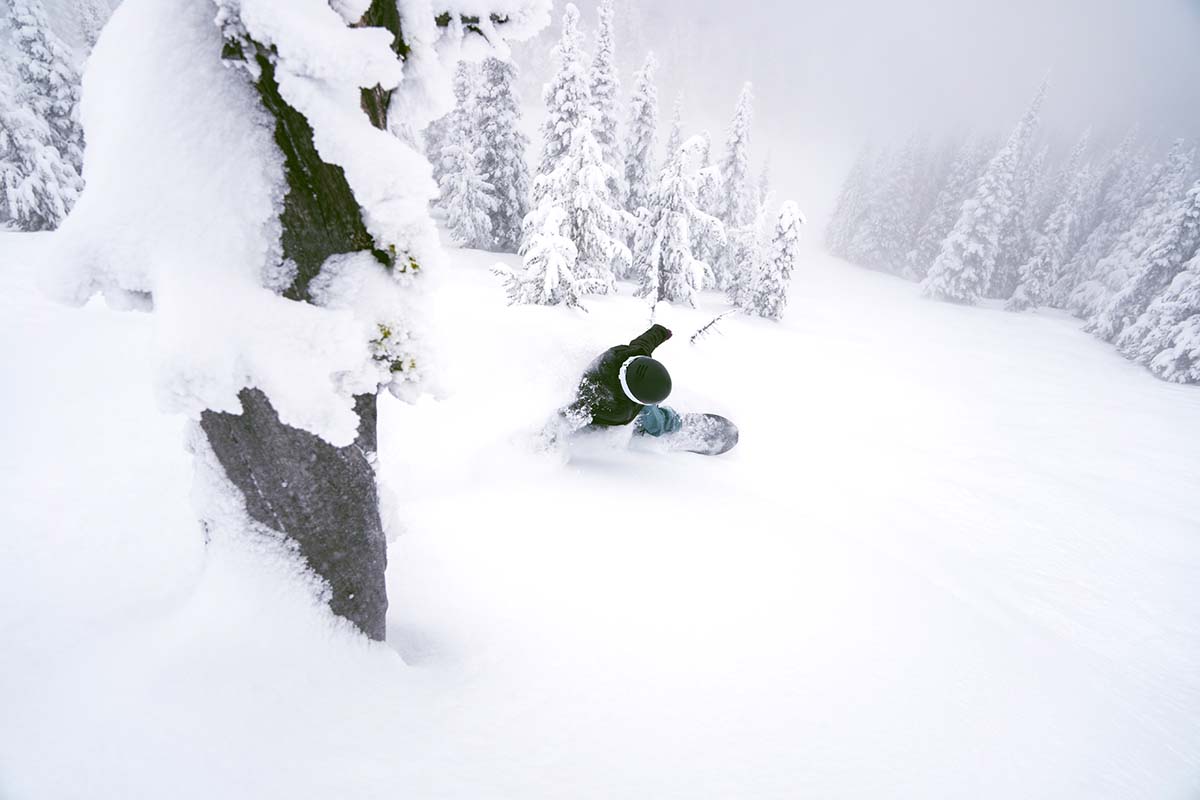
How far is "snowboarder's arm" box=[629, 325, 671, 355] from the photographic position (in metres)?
5.33

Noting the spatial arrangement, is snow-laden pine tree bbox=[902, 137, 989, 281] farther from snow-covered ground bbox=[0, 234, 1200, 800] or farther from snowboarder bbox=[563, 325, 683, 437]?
snowboarder bbox=[563, 325, 683, 437]

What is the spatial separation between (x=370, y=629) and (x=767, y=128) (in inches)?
4548

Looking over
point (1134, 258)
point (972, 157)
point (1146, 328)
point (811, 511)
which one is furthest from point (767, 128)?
point (811, 511)

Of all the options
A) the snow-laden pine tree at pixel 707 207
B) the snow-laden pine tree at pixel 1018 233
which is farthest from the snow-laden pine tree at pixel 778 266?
the snow-laden pine tree at pixel 1018 233

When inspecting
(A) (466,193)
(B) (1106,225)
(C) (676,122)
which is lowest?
(B) (1106,225)

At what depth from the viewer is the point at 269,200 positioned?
1.52m

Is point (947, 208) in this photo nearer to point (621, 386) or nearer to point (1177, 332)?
point (1177, 332)

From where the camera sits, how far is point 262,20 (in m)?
1.19

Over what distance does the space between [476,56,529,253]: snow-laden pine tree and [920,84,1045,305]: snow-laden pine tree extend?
3181 centimetres

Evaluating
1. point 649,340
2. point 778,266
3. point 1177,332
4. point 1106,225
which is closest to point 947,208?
point 1106,225

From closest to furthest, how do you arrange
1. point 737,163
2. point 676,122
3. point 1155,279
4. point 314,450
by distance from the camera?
1. point 314,450
2. point 737,163
3. point 1155,279
4. point 676,122

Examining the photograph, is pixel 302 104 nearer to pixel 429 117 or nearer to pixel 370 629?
pixel 429 117

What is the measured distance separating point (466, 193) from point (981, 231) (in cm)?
3628

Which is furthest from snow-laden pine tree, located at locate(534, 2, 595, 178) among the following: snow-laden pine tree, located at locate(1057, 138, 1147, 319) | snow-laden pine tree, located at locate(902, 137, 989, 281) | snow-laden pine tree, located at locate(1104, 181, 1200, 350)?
snow-laden pine tree, located at locate(1057, 138, 1147, 319)
